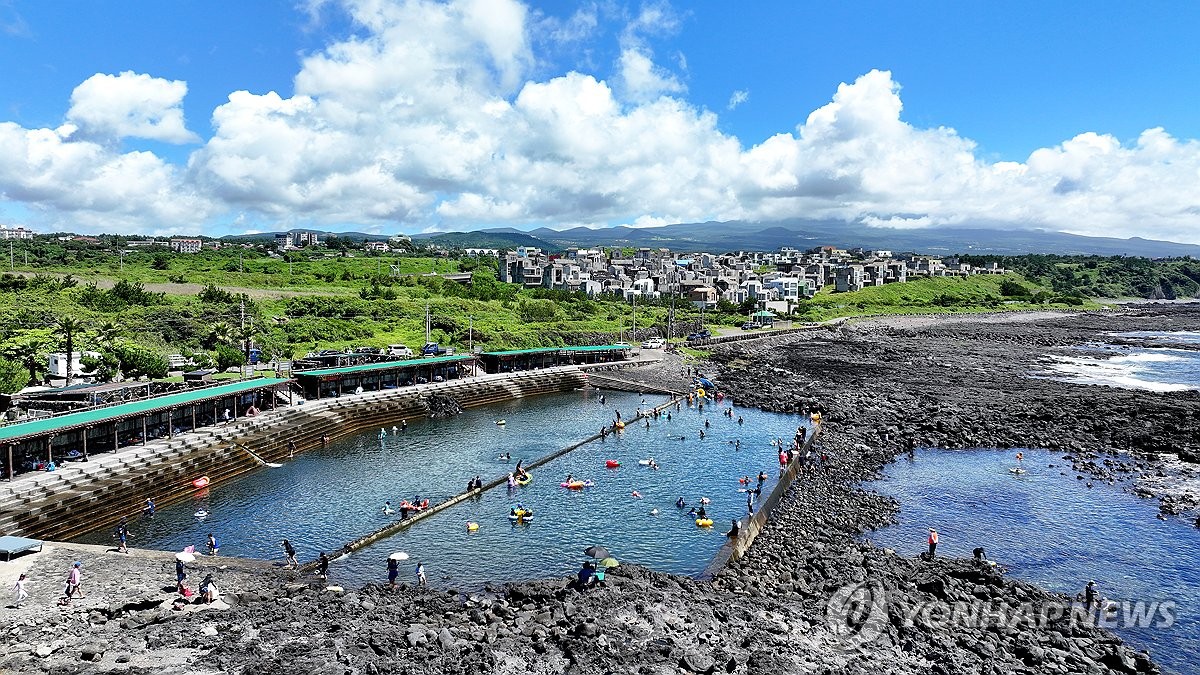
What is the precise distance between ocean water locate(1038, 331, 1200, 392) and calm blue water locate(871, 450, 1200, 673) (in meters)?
39.6

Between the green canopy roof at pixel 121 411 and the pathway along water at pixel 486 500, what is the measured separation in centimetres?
573

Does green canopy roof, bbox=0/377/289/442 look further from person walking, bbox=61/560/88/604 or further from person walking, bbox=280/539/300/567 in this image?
person walking, bbox=280/539/300/567

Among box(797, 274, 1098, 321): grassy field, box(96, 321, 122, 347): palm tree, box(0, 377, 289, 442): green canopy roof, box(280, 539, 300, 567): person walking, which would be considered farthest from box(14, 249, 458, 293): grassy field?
box(280, 539, 300, 567): person walking

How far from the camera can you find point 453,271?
164 meters

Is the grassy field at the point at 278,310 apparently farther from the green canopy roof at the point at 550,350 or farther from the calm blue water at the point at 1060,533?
the calm blue water at the point at 1060,533

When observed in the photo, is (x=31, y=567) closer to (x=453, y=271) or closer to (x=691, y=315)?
(x=691, y=315)

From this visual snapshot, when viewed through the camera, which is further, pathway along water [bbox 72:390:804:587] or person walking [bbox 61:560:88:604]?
pathway along water [bbox 72:390:804:587]

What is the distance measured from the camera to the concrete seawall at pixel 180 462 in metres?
30.6

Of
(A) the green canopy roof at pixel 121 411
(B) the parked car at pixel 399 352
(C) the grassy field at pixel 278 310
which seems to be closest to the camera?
(A) the green canopy roof at pixel 121 411

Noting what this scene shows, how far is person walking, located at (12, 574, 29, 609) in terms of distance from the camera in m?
23.1

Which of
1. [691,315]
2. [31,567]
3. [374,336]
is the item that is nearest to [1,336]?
[374,336]

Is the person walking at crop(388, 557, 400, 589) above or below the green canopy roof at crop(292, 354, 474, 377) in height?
below

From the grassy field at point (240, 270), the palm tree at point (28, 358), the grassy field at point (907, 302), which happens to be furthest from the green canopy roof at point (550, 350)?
the grassy field at point (907, 302)

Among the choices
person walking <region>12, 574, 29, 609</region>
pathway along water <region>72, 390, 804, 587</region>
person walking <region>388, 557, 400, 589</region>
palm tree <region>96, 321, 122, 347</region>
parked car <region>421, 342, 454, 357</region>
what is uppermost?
palm tree <region>96, 321, 122, 347</region>
